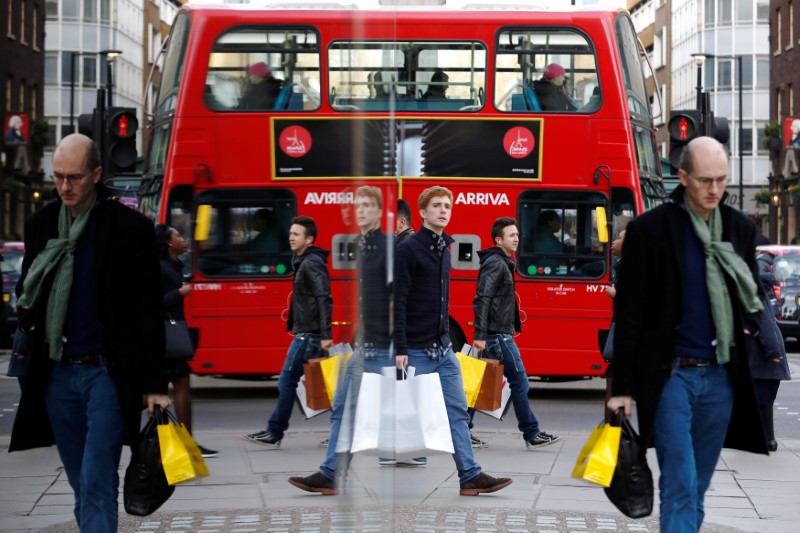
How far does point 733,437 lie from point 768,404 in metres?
3.95

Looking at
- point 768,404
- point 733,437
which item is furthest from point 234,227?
point 768,404

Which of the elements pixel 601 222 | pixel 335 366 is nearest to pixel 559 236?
pixel 601 222

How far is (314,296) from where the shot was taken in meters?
1.63

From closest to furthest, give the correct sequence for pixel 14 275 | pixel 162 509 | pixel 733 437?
pixel 162 509, pixel 733 437, pixel 14 275

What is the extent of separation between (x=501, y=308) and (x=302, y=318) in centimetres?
781

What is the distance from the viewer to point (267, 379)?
8.17 ft

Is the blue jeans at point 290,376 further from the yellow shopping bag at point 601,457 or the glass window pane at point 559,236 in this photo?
the glass window pane at point 559,236

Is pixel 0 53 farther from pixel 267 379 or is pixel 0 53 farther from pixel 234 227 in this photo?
pixel 267 379

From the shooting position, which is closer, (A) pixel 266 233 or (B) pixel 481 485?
(A) pixel 266 233

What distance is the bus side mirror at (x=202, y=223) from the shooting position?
2.06 metres

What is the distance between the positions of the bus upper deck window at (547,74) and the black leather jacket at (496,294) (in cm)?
228

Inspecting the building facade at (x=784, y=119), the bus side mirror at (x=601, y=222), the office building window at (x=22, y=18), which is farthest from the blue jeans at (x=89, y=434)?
the building facade at (x=784, y=119)

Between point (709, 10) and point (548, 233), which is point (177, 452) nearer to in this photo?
point (548, 233)

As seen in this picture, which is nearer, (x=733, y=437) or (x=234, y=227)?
(x=234, y=227)
